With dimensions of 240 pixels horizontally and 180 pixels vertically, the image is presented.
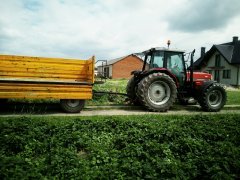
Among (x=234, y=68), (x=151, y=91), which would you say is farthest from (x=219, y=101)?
(x=234, y=68)

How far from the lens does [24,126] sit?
6738mm

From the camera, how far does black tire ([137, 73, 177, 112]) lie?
10.5 m

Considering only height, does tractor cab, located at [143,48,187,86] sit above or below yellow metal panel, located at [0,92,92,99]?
above

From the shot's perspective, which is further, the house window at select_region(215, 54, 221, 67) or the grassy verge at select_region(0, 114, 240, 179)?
the house window at select_region(215, 54, 221, 67)

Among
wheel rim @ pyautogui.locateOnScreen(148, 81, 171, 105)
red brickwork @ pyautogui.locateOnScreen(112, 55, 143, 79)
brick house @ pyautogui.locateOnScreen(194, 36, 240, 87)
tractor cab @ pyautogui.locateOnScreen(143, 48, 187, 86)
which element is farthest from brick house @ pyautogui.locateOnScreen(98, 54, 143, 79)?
wheel rim @ pyautogui.locateOnScreen(148, 81, 171, 105)

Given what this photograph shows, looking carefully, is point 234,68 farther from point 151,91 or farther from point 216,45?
point 151,91

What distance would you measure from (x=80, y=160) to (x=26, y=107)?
5.97 m

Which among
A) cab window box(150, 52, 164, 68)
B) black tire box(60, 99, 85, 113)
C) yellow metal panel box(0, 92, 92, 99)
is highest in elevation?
cab window box(150, 52, 164, 68)

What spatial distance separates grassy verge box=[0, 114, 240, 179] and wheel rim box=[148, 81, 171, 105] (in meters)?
3.03

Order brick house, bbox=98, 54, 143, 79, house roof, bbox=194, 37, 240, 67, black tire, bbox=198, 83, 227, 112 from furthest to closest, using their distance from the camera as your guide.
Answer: brick house, bbox=98, 54, 143, 79 < house roof, bbox=194, 37, 240, 67 < black tire, bbox=198, 83, 227, 112

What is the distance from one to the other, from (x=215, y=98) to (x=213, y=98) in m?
0.08

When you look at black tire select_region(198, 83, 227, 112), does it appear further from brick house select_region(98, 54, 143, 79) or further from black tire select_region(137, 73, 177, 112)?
brick house select_region(98, 54, 143, 79)

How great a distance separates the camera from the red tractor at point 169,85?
35.0 feet

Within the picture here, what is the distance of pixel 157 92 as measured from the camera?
35.9 feet
